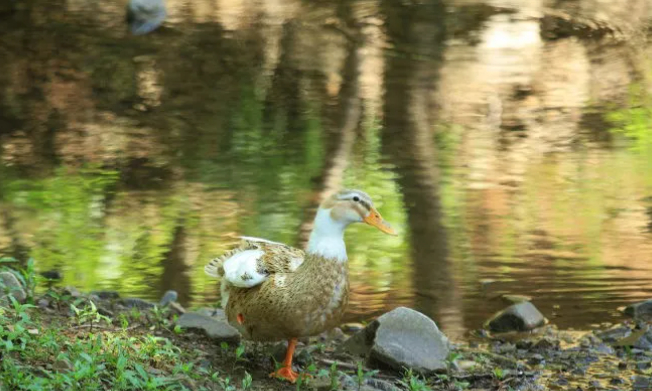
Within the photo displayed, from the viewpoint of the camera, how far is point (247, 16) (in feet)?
63.2

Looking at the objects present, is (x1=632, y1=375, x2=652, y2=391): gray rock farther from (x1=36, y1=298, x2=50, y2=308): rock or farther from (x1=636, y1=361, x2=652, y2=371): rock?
(x1=36, y1=298, x2=50, y2=308): rock

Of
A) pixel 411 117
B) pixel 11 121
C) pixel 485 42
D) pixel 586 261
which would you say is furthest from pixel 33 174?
pixel 485 42

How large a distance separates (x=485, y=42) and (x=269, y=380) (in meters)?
11.8

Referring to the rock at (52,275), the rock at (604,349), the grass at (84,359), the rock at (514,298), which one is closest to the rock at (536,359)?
the rock at (604,349)

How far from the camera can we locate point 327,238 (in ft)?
19.2

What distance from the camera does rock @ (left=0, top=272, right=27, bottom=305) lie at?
594 cm

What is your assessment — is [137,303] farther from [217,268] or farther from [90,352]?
[90,352]

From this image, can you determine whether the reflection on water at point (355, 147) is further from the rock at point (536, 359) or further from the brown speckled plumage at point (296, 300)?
the brown speckled plumage at point (296, 300)

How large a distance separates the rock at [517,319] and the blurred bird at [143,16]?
Answer: 38.9 feet

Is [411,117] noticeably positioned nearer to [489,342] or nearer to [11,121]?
[11,121]

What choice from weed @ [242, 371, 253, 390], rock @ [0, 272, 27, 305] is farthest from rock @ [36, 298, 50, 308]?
weed @ [242, 371, 253, 390]

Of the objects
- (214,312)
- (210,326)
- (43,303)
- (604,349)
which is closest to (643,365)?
(604,349)

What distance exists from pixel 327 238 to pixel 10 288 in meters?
1.60

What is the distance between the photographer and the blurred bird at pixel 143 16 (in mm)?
18250
